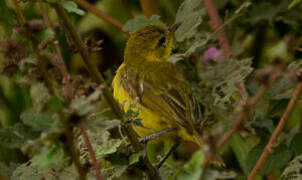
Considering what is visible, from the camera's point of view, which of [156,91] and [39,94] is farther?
[156,91]

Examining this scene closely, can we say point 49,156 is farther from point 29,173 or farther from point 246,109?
point 29,173

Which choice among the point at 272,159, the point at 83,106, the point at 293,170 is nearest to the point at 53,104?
the point at 83,106

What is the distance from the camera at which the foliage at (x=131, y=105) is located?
1.24 m

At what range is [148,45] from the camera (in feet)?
10.7

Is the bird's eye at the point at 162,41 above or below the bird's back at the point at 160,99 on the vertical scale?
above

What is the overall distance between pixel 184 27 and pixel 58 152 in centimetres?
112

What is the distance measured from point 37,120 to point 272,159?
1113 mm

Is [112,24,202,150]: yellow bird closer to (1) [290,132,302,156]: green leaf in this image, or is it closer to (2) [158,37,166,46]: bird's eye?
(2) [158,37,166,46]: bird's eye

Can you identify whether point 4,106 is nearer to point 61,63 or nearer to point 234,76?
point 234,76

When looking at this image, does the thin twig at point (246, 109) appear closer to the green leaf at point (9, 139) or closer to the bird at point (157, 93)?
the green leaf at point (9, 139)

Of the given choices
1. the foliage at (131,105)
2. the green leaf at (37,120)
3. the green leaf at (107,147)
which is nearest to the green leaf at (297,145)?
the foliage at (131,105)

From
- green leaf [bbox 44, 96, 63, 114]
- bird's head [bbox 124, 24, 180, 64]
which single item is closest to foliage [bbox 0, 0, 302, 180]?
green leaf [bbox 44, 96, 63, 114]

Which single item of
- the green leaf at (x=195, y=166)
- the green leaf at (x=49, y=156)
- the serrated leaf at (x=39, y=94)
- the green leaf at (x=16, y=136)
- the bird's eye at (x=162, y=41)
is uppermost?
the serrated leaf at (x=39, y=94)

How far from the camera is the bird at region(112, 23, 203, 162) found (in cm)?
249
